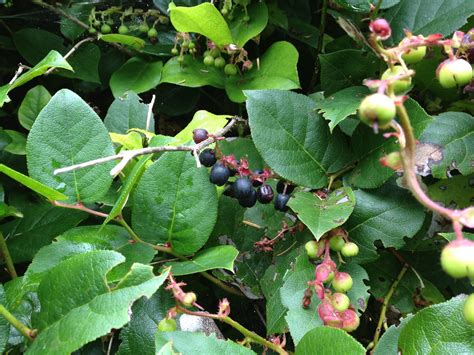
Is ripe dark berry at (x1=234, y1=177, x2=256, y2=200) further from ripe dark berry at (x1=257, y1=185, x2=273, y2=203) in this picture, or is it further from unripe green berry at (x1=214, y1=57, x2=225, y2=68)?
unripe green berry at (x1=214, y1=57, x2=225, y2=68)

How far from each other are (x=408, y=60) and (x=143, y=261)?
529 mm

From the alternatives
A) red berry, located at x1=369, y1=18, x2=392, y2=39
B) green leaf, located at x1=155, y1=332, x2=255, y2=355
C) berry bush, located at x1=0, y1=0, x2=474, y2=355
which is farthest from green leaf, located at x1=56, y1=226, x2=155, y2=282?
red berry, located at x1=369, y1=18, x2=392, y2=39

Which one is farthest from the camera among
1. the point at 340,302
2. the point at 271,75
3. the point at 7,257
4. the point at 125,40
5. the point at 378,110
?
the point at 125,40

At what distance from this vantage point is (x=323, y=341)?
0.74 metres

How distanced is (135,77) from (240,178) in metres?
0.58

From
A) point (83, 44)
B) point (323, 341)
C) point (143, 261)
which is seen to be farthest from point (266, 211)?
point (83, 44)

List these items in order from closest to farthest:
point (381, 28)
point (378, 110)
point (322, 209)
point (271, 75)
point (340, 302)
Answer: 1. point (378, 110)
2. point (381, 28)
3. point (340, 302)
4. point (322, 209)
5. point (271, 75)

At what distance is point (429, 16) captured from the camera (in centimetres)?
114

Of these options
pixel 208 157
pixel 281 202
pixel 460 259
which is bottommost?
pixel 281 202

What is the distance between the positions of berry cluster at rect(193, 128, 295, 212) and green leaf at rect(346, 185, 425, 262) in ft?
0.44

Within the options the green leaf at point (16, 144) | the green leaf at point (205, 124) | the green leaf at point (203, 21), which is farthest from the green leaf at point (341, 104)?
the green leaf at point (16, 144)

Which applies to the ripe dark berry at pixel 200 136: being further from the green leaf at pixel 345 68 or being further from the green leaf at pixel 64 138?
the green leaf at pixel 345 68

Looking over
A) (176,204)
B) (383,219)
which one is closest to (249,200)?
(176,204)

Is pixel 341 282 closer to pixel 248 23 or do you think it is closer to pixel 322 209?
pixel 322 209
